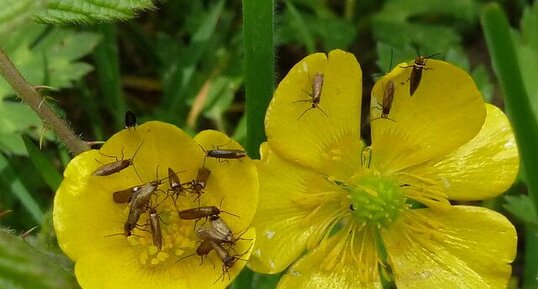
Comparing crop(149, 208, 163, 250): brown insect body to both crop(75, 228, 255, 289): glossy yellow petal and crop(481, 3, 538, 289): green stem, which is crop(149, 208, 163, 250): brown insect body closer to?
crop(75, 228, 255, 289): glossy yellow petal

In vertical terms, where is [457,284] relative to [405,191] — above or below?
below

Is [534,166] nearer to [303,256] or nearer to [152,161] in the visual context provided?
[303,256]

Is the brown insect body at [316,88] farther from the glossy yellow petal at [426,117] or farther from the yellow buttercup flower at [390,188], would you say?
the glossy yellow petal at [426,117]

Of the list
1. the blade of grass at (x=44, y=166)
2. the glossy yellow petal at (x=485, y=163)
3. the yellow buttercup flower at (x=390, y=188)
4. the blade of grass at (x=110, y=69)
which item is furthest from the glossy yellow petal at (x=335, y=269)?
the blade of grass at (x=110, y=69)

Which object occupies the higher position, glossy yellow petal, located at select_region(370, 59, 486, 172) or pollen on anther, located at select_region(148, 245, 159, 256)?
glossy yellow petal, located at select_region(370, 59, 486, 172)

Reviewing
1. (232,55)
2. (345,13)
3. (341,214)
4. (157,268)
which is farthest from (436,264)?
(345,13)

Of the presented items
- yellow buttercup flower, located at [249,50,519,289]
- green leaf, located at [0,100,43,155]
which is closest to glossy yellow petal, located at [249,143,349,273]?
yellow buttercup flower, located at [249,50,519,289]
